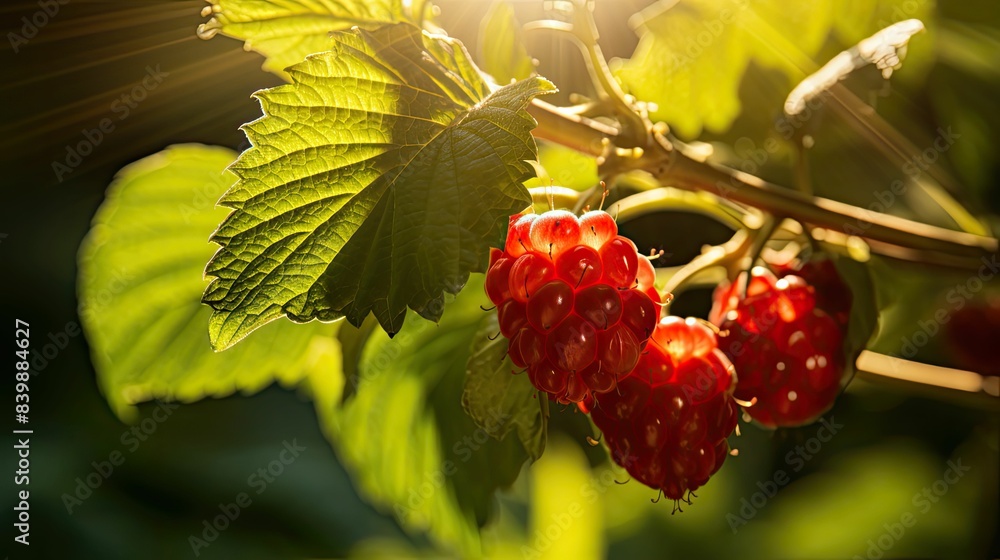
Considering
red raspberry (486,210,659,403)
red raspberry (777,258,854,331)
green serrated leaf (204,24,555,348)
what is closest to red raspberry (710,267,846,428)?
red raspberry (777,258,854,331)

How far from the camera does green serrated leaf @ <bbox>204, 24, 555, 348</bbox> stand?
0.37 m

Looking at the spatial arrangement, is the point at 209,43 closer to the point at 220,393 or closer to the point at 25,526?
the point at 220,393

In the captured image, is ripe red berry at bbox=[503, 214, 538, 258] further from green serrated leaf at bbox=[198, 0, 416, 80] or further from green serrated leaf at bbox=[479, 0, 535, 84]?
green serrated leaf at bbox=[479, 0, 535, 84]

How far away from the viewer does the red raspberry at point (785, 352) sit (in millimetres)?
551

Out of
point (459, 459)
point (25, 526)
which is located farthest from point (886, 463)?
point (25, 526)

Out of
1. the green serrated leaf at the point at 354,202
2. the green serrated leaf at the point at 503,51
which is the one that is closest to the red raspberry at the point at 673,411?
the green serrated leaf at the point at 354,202

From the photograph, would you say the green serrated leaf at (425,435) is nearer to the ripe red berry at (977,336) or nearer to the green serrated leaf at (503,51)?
the green serrated leaf at (503,51)

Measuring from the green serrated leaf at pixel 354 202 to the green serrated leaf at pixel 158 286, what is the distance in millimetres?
342

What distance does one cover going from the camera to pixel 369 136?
1.30 feet

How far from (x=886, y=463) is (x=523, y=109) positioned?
871 millimetres

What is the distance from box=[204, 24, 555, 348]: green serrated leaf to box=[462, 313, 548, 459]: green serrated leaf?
110mm

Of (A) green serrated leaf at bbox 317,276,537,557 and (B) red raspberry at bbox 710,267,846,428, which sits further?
(A) green serrated leaf at bbox 317,276,537,557

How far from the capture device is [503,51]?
0.68m

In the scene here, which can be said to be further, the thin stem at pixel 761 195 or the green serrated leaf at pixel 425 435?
the green serrated leaf at pixel 425 435
